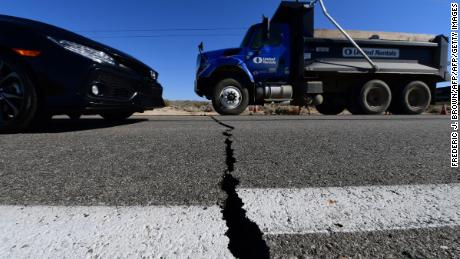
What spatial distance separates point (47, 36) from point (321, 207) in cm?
296

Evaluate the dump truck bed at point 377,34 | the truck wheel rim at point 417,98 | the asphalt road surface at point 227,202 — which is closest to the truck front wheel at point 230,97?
the dump truck bed at point 377,34

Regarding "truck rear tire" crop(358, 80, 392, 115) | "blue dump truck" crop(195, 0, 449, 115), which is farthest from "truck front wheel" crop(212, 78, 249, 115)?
"truck rear tire" crop(358, 80, 392, 115)

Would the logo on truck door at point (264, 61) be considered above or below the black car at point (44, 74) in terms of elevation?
above

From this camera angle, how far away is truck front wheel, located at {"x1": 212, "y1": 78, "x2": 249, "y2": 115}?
7375 millimetres

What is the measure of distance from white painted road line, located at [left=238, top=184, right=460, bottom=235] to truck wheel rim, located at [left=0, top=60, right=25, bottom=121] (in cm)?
262

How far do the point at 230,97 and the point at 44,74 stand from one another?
4808 millimetres

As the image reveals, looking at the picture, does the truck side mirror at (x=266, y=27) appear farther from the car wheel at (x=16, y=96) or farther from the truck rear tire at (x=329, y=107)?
the car wheel at (x=16, y=96)

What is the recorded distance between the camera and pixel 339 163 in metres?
1.82

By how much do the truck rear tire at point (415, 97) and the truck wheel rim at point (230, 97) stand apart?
14.7 feet

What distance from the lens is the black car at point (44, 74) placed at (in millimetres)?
2902

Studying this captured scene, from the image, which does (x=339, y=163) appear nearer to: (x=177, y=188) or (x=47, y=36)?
(x=177, y=188)

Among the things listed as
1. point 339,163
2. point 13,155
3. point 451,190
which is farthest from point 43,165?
point 451,190

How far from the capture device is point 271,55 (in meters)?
7.84

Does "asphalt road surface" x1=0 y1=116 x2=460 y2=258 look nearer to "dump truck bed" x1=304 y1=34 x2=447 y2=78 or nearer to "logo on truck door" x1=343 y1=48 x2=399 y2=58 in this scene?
"dump truck bed" x1=304 y1=34 x2=447 y2=78
